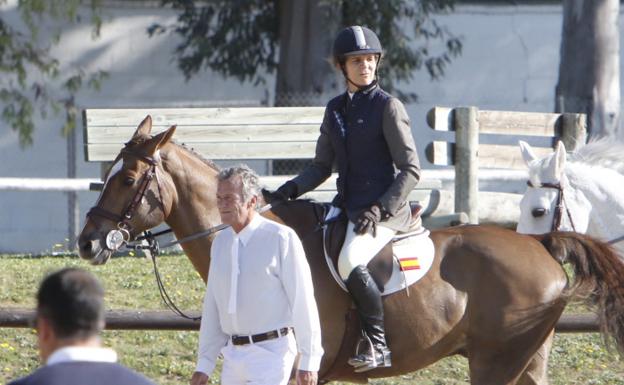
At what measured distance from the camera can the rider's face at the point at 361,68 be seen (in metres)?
7.29

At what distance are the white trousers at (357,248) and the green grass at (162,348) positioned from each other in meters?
2.52

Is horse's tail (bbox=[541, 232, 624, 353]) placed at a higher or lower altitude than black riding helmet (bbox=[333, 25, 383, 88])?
lower

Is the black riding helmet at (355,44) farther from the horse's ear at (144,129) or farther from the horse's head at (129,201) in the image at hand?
the horse's ear at (144,129)

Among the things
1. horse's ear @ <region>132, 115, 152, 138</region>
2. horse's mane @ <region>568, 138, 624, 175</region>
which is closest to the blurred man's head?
horse's ear @ <region>132, 115, 152, 138</region>

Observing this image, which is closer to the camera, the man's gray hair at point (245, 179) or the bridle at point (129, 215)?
the man's gray hair at point (245, 179)

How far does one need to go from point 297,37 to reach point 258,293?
12.2 m

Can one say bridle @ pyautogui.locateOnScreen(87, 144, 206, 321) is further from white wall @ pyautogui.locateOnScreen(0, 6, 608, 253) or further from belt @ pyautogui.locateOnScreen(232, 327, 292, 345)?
white wall @ pyautogui.locateOnScreen(0, 6, 608, 253)

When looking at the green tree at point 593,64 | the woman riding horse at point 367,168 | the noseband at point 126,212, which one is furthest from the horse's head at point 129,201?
the green tree at point 593,64

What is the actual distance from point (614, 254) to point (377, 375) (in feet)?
5.16

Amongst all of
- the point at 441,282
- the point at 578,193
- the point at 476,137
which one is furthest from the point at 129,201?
the point at 476,137

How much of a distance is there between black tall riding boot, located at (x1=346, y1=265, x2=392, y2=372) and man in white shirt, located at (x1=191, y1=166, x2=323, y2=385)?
3.61 feet

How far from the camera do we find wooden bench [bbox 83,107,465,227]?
12359 mm

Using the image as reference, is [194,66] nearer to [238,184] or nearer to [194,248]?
[194,248]

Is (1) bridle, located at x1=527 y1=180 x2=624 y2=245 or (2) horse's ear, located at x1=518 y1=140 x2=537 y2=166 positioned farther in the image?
(2) horse's ear, located at x1=518 y1=140 x2=537 y2=166
